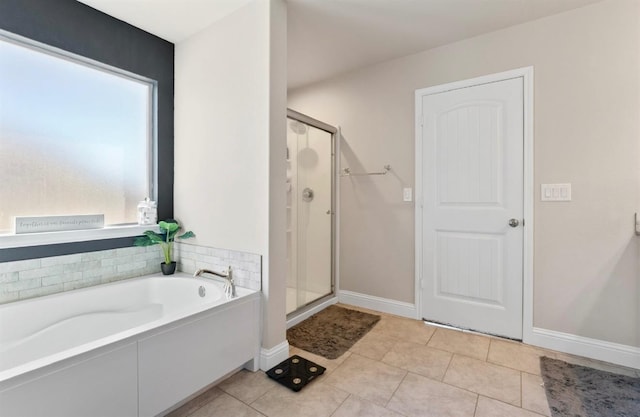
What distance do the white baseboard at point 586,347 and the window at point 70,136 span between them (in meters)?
3.25

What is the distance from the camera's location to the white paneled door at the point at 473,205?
2297 millimetres

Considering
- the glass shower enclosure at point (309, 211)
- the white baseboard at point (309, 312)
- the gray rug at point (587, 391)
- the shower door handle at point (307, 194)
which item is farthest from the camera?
the shower door handle at point (307, 194)

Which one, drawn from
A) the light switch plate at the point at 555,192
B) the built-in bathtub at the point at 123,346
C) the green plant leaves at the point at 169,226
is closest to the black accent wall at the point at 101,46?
the green plant leaves at the point at 169,226

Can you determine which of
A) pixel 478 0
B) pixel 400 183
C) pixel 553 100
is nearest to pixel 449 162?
pixel 400 183

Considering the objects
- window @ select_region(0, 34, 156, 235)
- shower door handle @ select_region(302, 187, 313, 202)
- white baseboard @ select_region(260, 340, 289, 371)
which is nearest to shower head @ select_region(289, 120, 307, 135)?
shower door handle @ select_region(302, 187, 313, 202)

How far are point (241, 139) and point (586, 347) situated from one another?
9.10ft

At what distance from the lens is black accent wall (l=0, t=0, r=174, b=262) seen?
1.83 m

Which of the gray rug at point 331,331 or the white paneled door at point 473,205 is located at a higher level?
the white paneled door at point 473,205

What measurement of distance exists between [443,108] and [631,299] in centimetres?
185

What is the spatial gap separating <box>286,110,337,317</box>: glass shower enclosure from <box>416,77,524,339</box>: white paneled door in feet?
3.02

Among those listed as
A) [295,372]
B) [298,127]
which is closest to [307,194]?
[298,127]

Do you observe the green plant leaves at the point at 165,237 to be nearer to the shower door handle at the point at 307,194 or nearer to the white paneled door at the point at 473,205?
the shower door handle at the point at 307,194

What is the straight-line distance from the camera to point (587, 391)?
1685 millimetres

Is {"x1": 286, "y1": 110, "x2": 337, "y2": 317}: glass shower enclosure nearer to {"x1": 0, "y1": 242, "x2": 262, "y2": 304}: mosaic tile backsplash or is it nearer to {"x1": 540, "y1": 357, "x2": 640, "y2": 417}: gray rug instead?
{"x1": 0, "y1": 242, "x2": 262, "y2": 304}: mosaic tile backsplash
